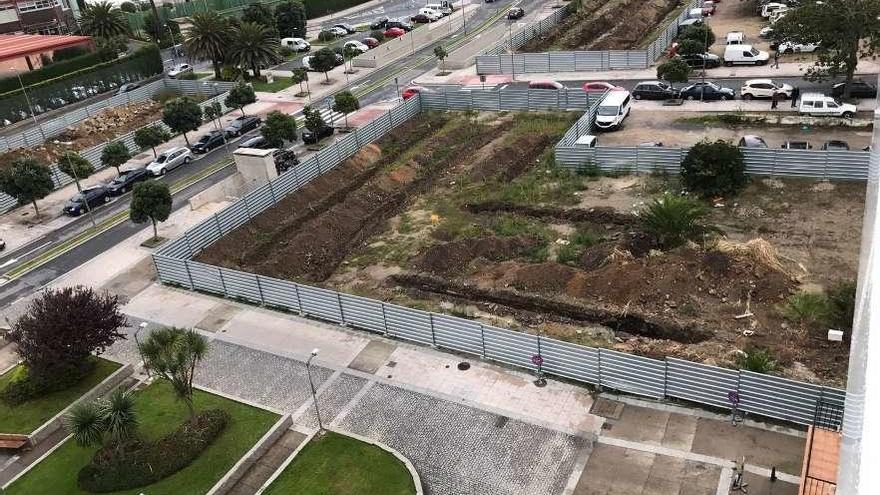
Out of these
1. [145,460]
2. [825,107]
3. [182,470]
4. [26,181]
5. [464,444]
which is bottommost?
[464,444]

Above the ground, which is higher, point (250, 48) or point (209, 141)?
point (250, 48)

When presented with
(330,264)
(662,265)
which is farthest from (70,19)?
(662,265)

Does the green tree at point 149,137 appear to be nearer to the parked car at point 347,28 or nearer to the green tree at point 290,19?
the green tree at point 290,19

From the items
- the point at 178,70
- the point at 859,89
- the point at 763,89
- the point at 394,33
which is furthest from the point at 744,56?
the point at 178,70

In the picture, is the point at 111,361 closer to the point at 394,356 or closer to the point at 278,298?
the point at 278,298

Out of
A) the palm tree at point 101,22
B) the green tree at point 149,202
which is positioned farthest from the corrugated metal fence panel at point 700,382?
the palm tree at point 101,22

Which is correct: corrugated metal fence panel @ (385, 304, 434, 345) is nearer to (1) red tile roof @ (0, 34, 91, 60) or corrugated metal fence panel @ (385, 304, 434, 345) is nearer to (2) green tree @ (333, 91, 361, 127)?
(2) green tree @ (333, 91, 361, 127)

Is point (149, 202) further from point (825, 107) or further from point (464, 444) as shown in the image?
point (825, 107)
